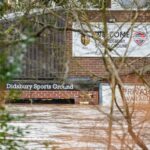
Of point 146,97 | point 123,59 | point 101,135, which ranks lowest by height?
point 101,135

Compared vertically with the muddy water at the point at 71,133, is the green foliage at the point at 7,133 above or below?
above

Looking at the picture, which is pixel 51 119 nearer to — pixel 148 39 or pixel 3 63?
pixel 148 39

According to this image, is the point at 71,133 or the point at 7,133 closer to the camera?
the point at 7,133

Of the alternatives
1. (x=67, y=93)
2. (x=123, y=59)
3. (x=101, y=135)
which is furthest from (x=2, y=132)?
(x=67, y=93)

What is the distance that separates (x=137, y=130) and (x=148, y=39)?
20184 millimetres

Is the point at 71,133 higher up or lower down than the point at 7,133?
lower down

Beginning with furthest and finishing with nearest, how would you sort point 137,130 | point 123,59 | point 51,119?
point 51,119
point 137,130
point 123,59

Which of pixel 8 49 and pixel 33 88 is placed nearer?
pixel 8 49

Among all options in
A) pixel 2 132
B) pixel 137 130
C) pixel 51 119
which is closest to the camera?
pixel 2 132

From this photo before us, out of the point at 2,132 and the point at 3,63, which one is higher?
the point at 3,63

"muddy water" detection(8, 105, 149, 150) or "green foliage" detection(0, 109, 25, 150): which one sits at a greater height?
"green foliage" detection(0, 109, 25, 150)

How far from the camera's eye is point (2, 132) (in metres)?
4.01

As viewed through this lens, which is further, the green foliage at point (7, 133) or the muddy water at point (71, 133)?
the muddy water at point (71, 133)

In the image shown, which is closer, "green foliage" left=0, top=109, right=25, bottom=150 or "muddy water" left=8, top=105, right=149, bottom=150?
"green foliage" left=0, top=109, right=25, bottom=150
